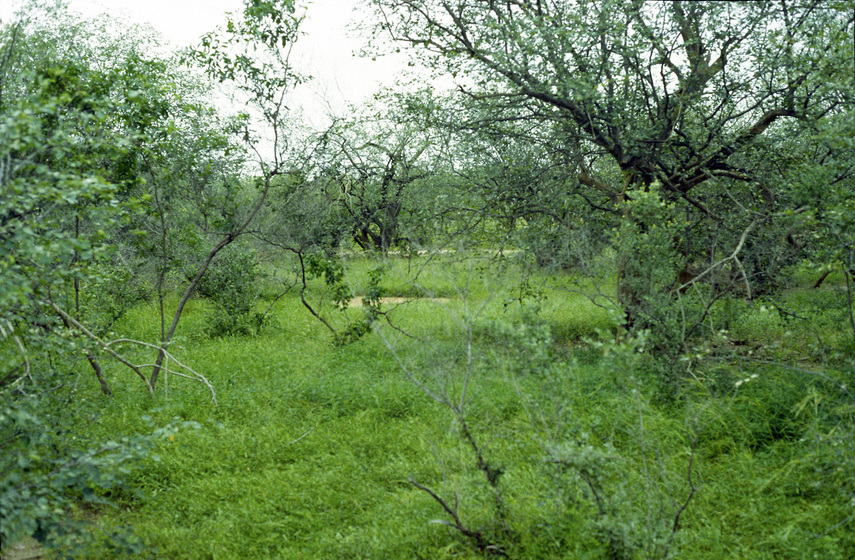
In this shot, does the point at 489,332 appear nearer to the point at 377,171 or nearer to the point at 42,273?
the point at 42,273

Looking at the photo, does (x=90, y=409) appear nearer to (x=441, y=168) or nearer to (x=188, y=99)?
(x=441, y=168)

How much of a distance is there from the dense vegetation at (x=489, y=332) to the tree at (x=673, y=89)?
47 millimetres

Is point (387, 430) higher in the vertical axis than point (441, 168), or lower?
lower

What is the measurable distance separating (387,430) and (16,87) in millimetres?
3926

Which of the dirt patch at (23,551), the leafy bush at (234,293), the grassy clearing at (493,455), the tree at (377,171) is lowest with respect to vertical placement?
the dirt patch at (23,551)

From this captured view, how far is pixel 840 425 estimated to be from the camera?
4.61m

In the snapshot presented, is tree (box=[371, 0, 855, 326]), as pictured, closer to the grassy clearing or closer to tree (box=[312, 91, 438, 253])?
the grassy clearing

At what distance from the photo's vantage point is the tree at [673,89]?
6020 mm

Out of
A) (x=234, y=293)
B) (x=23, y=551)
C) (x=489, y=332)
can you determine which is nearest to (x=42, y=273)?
(x=23, y=551)

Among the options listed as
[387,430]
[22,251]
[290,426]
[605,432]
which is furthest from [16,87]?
[605,432]

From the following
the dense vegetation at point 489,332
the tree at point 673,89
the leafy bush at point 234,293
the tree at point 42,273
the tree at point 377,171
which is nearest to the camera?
the tree at point 42,273

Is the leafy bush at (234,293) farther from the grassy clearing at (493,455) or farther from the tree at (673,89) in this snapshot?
the tree at (673,89)

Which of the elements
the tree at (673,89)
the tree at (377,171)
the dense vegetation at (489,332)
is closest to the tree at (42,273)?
the dense vegetation at (489,332)

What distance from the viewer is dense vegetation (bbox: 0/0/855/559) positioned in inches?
146
